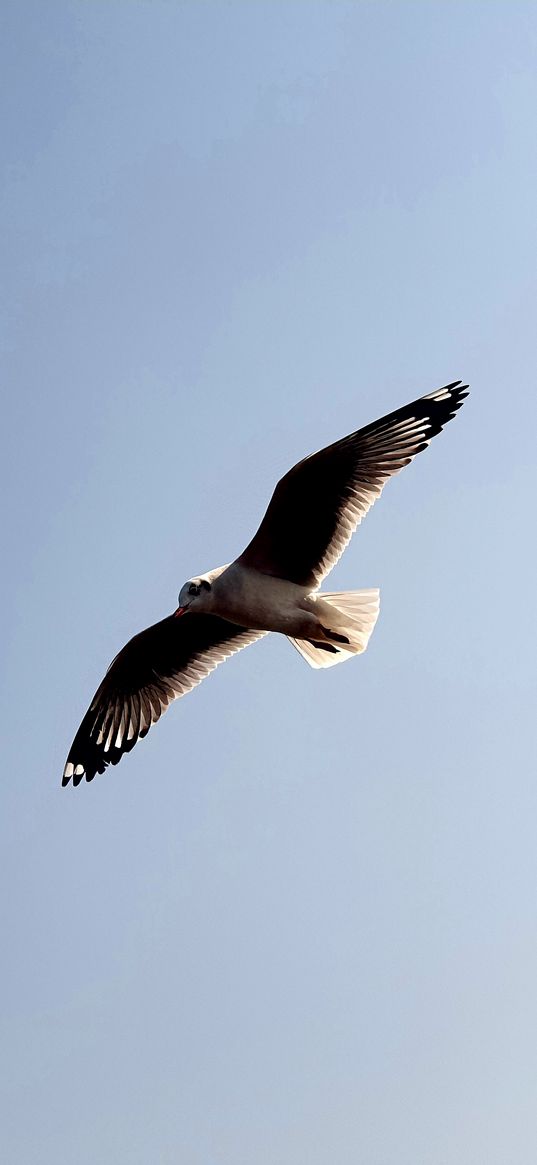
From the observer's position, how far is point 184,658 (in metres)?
8.98

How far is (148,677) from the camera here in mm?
9039

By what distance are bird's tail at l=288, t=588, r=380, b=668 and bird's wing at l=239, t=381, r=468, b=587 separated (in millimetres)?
187

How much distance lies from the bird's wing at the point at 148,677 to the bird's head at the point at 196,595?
112cm

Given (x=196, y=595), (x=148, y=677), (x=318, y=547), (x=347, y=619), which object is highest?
(x=148, y=677)

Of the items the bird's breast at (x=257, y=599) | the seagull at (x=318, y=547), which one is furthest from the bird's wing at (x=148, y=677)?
the bird's breast at (x=257, y=599)

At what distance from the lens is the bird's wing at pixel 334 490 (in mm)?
7238

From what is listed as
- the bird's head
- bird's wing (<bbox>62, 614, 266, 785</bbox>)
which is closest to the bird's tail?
the bird's head

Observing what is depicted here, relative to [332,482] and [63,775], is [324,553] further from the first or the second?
[63,775]

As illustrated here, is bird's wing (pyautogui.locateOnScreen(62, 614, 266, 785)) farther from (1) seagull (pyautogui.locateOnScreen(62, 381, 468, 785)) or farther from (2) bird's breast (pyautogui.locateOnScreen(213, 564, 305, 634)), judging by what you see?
(2) bird's breast (pyautogui.locateOnScreen(213, 564, 305, 634))

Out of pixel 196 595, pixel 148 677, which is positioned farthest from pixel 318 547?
pixel 148 677

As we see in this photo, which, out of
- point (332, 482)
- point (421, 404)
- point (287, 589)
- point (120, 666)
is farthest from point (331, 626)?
point (120, 666)

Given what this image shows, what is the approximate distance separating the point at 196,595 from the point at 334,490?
2.98 ft

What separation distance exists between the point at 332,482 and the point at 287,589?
0.62 m

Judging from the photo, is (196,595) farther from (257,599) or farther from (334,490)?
(334,490)
